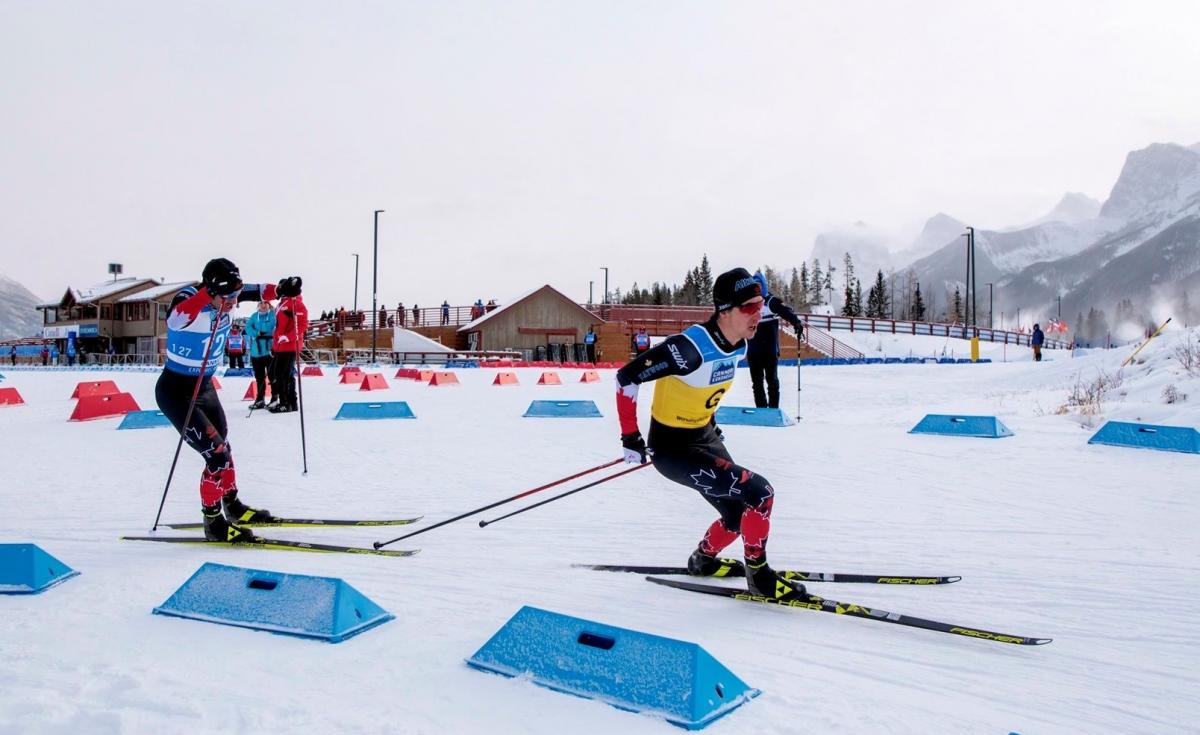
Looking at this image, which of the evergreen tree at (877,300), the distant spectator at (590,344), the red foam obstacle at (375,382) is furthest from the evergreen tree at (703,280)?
the red foam obstacle at (375,382)

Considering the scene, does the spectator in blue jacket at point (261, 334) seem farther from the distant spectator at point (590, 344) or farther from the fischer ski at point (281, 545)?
the distant spectator at point (590, 344)

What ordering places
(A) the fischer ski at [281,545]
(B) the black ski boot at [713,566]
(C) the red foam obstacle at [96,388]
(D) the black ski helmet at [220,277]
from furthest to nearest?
(C) the red foam obstacle at [96,388]
(D) the black ski helmet at [220,277]
(A) the fischer ski at [281,545]
(B) the black ski boot at [713,566]

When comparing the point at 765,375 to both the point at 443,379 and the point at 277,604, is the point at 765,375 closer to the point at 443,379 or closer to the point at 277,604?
Result: the point at 277,604

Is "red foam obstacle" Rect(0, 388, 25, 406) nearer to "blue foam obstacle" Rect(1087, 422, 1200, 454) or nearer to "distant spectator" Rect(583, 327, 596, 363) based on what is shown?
"blue foam obstacle" Rect(1087, 422, 1200, 454)

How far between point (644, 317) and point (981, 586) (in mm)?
45341

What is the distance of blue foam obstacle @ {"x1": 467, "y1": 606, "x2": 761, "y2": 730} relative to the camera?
2.51 metres

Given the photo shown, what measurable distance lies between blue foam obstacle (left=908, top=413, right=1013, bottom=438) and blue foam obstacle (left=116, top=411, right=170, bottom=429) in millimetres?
10866

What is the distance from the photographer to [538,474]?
7457 millimetres

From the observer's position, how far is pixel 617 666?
2.67m

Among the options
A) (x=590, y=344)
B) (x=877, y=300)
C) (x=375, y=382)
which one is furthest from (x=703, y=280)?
(x=375, y=382)

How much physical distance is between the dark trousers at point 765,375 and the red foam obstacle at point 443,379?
10188 mm

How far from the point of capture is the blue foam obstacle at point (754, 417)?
444 inches

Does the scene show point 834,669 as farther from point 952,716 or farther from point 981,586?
point 981,586

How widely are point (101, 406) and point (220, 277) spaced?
9.68m
